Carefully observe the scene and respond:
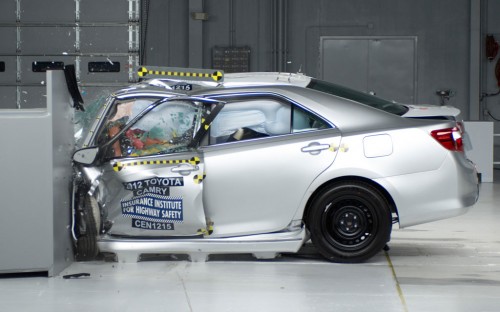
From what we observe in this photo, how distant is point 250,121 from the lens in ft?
28.6

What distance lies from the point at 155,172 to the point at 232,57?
13.5 metres

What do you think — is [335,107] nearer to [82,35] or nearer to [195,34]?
[82,35]

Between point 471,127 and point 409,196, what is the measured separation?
372 inches

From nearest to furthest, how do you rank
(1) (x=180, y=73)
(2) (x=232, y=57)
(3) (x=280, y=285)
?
(3) (x=280, y=285)
(1) (x=180, y=73)
(2) (x=232, y=57)

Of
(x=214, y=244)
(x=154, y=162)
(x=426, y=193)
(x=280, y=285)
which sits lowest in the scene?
(x=280, y=285)

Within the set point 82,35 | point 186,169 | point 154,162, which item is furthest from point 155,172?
point 82,35

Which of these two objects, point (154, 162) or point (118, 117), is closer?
point (154, 162)

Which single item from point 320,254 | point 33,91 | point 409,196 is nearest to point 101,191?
point 320,254

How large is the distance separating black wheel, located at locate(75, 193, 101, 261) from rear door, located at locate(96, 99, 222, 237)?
0.32ft

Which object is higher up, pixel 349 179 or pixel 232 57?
pixel 232 57

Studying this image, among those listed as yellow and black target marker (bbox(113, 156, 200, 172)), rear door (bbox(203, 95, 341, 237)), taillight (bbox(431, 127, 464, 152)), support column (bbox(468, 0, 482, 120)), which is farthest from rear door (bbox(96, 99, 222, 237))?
support column (bbox(468, 0, 482, 120))

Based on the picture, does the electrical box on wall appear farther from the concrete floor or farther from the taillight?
the taillight

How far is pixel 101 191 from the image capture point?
8.66m

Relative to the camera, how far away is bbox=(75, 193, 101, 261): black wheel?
859cm
